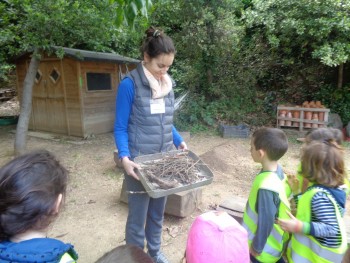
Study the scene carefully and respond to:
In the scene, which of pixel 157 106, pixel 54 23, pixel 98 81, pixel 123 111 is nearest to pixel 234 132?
pixel 98 81

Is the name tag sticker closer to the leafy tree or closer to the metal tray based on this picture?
the metal tray

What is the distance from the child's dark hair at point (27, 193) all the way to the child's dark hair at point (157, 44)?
1104mm

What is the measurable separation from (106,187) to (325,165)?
3.45m

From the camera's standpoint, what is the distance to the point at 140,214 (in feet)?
6.59

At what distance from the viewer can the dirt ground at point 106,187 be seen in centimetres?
294

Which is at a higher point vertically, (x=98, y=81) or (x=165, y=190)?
(x=98, y=81)

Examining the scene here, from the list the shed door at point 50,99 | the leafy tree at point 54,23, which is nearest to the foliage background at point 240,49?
the leafy tree at point 54,23

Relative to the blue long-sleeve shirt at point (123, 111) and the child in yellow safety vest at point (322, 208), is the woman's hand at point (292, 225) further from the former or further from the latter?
the blue long-sleeve shirt at point (123, 111)

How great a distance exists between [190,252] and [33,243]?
550 millimetres

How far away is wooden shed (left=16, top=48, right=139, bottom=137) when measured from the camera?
7488 mm

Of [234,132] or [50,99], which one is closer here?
[234,132]

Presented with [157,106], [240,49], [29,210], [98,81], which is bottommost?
[29,210]

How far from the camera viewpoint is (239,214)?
100 inches

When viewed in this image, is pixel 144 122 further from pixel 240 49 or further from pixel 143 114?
pixel 240 49
